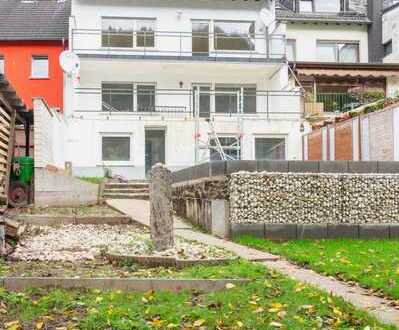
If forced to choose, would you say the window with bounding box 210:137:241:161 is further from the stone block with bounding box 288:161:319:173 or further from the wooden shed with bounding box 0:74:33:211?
the stone block with bounding box 288:161:319:173

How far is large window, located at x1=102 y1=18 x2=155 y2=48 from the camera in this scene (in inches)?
1298

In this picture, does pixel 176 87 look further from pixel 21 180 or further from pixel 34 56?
pixel 21 180

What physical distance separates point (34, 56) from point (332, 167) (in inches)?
1062

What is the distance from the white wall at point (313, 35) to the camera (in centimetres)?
3938

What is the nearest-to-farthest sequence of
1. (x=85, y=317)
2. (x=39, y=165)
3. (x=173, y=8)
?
(x=85, y=317) < (x=39, y=165) < (x=173, y=8)

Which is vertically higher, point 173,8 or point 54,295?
point 173,8

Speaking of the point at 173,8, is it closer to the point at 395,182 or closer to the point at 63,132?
the point at 63,132

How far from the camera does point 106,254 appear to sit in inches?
396

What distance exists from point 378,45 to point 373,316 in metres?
36.0

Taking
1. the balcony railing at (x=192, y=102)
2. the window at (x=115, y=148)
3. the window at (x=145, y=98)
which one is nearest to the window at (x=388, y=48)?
the balcony railing at (x=192, y=102)

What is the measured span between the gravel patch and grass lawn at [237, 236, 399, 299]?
1.35 metres

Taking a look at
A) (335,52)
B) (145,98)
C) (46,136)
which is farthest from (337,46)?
(46,136)

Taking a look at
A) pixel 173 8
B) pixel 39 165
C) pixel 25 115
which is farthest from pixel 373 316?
pixel 173 8

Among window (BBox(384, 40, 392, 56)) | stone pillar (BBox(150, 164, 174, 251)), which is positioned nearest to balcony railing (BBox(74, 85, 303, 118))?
window (BBox(384, 40, 392, 56))
